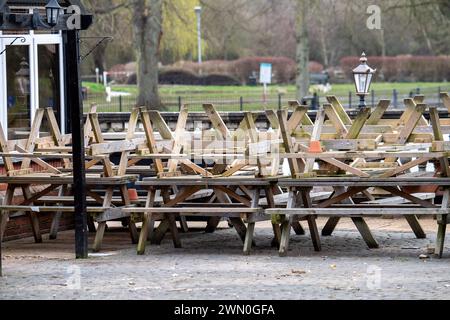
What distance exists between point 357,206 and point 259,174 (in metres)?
1.41

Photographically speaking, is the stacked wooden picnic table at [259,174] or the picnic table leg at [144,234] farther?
the picnic table leg at [144,234]

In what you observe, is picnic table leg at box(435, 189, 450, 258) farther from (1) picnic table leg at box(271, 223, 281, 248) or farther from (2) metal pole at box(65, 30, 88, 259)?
(2) metal pole at box(65, 30, 88, 259)

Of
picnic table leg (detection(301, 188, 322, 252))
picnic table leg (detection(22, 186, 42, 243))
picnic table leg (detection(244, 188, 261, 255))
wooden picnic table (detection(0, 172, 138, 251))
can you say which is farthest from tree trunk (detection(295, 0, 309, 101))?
picnic table leg (detection(244, 188, 261, 255))

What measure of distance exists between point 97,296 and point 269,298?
1666mm

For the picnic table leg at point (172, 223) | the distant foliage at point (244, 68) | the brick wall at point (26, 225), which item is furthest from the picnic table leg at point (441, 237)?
the distant foliage at point (244, 68)

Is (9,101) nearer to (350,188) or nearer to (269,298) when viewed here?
(350,188)

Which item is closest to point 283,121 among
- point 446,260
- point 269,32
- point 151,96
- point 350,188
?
point 350,188

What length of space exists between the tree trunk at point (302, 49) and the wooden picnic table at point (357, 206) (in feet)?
111

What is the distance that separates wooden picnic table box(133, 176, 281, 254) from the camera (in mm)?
16891

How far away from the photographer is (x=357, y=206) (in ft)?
56.5

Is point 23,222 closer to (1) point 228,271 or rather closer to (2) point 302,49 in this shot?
(1) point 228,271

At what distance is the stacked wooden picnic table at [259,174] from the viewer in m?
16.6

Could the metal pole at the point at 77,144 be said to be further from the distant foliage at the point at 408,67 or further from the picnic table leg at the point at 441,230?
the distant foliage at the point at 408,67

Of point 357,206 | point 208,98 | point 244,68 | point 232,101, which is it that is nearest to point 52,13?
point 357,206
